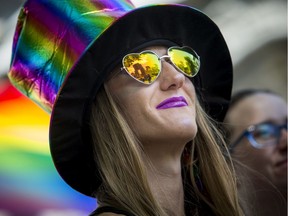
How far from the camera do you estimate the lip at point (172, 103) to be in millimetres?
2152

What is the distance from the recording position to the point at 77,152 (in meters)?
2.26

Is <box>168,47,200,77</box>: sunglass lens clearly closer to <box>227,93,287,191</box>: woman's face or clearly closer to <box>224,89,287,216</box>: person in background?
<box>224,89,287,216</box>: person in background

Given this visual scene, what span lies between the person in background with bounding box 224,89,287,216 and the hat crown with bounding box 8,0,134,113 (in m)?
1.07

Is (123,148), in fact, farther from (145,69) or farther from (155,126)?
(145,69)

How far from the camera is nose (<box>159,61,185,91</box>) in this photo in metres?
2.18

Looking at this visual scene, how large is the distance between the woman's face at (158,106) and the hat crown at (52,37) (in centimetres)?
18

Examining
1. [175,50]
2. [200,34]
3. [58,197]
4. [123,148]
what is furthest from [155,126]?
[58,197]

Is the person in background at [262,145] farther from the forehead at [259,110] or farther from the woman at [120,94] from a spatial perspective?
the woman at [120,94]

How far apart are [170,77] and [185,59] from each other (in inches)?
4.8

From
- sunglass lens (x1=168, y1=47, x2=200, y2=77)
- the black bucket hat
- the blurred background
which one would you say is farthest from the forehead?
sunglass lens (x1=168, y1=47, x2=200, y2=77)

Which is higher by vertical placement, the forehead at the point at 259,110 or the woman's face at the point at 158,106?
the woman's face at the point at 158,106

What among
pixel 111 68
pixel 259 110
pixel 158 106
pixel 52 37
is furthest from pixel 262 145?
pixel 52 37

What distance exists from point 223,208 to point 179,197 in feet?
0.62

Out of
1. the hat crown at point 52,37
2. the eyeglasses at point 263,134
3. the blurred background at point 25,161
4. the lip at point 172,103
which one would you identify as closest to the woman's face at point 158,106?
the lip at point 172,103
